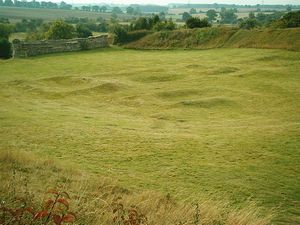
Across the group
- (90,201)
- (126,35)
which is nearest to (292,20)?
(126,35)

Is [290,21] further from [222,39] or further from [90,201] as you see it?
A: [90,201]

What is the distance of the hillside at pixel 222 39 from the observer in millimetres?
45906

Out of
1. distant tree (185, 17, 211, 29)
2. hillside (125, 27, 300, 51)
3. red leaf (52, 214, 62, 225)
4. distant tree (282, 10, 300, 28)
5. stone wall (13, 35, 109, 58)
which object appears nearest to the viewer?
red leaf (52, 214, 62, 225)

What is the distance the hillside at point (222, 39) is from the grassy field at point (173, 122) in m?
5.02

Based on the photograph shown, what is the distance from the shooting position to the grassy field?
12898mm

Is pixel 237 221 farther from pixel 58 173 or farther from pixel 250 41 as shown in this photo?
pixel 250 41

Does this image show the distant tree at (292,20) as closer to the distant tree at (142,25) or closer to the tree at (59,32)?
the distant tree at (142,25)

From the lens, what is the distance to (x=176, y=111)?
23984mm

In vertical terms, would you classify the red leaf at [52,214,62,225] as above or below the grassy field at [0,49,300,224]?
above

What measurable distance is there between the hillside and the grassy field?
5.02m

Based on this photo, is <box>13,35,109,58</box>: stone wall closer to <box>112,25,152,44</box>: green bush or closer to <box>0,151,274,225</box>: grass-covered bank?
<box>112,25,152,44</box>: green bush

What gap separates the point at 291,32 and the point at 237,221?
4430 cm

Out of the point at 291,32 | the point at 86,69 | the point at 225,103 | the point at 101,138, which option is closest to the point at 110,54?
the point at 86,69

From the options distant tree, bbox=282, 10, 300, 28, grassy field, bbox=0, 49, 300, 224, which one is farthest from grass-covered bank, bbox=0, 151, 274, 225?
distant tree, bbox=282, 10, 300, 28
